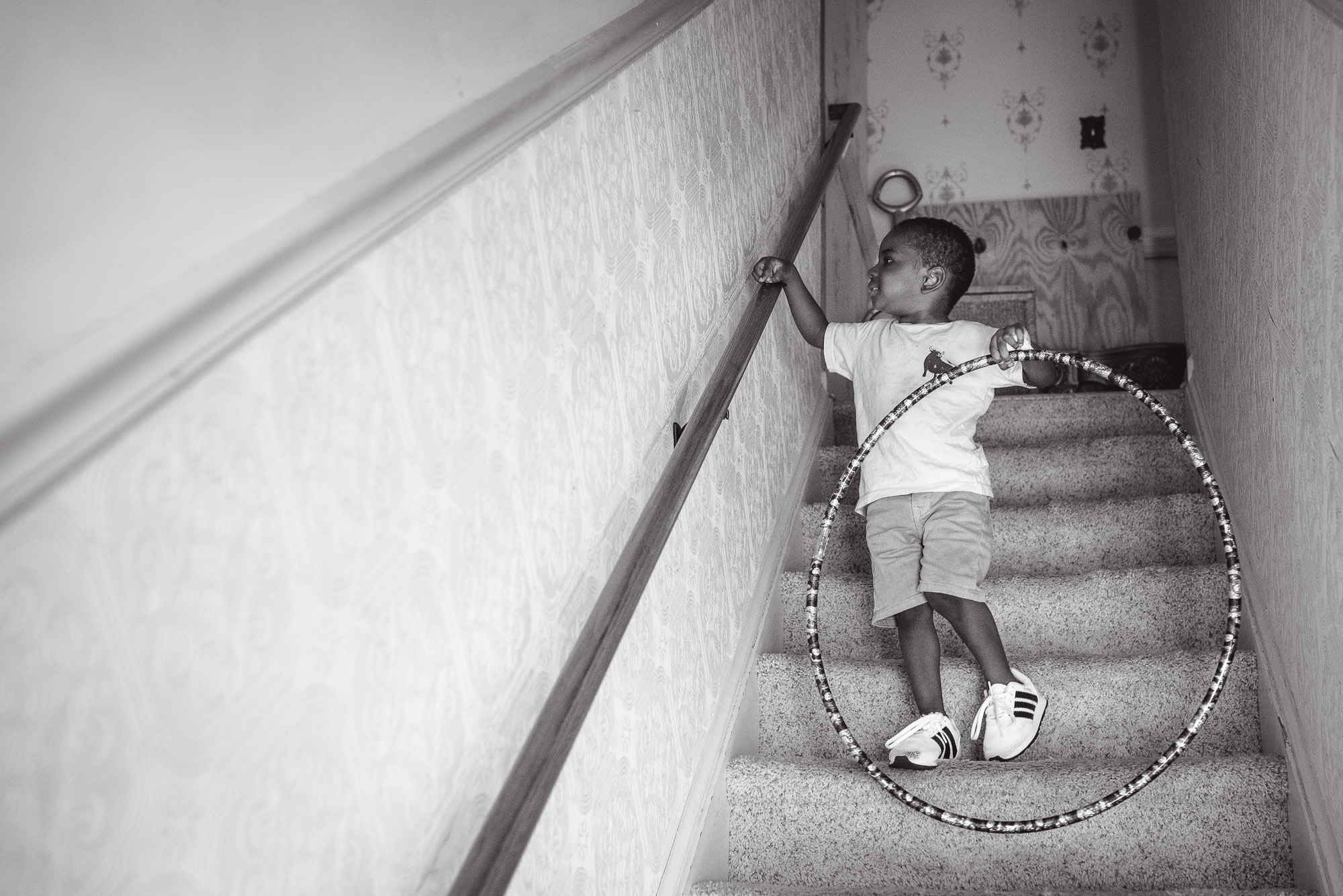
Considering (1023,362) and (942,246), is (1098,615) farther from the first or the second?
(942,246)

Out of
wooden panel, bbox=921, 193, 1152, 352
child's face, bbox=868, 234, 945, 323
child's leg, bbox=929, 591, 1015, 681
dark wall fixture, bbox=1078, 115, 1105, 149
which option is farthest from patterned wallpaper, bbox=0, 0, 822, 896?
dark wall fixture, bbox=1078, 115, 1105, 149

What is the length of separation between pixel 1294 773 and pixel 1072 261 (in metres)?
3.07

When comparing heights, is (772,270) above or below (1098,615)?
above

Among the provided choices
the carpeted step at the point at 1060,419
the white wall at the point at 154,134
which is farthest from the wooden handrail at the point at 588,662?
the carpeted step at the point at 1060,419

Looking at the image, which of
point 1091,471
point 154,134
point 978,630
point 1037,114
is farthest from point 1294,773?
point 1037,114

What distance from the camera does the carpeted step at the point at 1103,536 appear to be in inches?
99.9

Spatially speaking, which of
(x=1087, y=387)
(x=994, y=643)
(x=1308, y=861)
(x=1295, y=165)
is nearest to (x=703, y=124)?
(x=1295, y=165)

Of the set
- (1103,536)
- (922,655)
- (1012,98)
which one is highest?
(1012,98)

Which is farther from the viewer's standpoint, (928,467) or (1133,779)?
(928,467)

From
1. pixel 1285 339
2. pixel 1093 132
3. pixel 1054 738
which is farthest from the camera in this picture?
pixel 1093 132

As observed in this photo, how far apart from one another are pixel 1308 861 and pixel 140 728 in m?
1.70

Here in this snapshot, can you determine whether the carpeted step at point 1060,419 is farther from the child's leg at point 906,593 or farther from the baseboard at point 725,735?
the child's leg at point 906,593

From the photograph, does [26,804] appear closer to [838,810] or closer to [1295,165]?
[838,810]

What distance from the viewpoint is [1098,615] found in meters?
2.33
